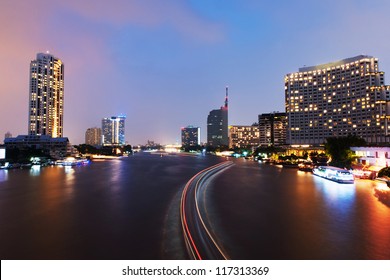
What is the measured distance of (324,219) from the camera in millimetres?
19422

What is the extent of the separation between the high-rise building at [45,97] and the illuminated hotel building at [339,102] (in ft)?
571

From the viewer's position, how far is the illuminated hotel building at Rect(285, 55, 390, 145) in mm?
124938

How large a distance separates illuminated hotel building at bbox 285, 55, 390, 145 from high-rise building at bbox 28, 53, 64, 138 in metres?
174

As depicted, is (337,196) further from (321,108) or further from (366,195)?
(321,108)

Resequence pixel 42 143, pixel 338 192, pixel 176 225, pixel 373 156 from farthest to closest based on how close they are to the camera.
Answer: pixel 42 143
pixel 373 156
pixel 338 192
pixel 176 225

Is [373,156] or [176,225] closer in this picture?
[176,225]

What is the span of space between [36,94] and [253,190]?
197584mm

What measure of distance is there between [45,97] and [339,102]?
20369cm

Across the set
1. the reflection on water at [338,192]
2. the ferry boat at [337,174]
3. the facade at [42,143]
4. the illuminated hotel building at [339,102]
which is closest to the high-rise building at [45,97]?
the facade at [42,143]

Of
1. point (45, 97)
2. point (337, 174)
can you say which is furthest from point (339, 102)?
point (45, 97)

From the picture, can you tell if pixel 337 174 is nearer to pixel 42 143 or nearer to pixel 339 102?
pixel 339 102

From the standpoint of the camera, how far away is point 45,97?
182 meters

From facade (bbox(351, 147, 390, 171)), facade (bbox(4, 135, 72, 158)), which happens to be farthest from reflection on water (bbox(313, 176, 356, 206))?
facade (bbox(4, 135, 72, 158))
